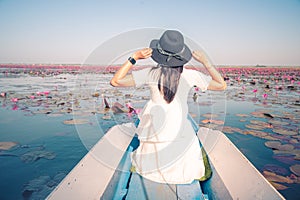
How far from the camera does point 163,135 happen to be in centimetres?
146

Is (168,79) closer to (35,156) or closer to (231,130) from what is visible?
(35,156)

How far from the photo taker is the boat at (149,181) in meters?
1.38

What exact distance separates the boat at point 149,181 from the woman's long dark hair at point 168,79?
65 cm

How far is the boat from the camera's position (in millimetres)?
1384

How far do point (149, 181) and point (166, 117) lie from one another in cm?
Result: 49

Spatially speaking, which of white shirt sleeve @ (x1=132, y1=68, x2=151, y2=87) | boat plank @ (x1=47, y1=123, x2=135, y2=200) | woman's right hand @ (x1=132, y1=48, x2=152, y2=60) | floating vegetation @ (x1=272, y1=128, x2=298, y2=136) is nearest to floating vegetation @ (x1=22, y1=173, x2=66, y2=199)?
boat plank @ (x1=47, y1=123, x2=135, y2=200)

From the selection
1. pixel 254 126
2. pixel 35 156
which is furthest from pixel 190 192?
pixel 254 126

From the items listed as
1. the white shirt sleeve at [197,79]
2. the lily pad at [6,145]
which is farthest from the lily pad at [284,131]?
the lily pad at [6,145]

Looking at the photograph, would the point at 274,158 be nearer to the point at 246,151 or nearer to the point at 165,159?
the point at 246,151

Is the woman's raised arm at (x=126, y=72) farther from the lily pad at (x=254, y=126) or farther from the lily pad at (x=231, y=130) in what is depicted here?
Result: the lily pad at (x=254, y=126)

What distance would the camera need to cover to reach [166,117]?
1451 mm

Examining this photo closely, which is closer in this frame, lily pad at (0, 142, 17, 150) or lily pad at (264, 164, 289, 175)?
lily pad at (264, 164, 289, 175)

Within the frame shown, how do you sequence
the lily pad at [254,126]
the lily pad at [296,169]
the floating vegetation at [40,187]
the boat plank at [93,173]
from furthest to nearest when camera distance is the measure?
the lily pad at [254,126] → the lily pad at [296,169] → the floating vegetation at [40,187] → the boat plank at [93,173]

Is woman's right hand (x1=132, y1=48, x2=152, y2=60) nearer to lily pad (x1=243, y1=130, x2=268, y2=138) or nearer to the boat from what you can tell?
the boat
